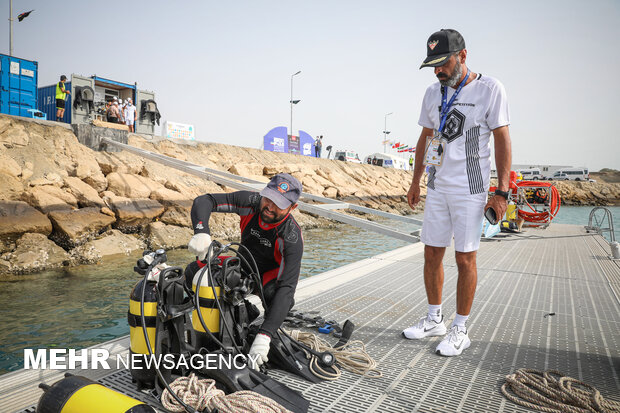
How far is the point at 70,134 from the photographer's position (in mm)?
10234

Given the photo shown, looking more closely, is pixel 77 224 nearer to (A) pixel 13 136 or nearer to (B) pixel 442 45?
(A) pixel 13 136

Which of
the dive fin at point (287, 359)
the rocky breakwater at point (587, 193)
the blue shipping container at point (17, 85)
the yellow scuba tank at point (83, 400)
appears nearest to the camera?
the yellow scuba tank at point (83, 400)

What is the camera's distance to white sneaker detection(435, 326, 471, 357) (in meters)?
2.42

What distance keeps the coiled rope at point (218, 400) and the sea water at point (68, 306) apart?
2084 mm

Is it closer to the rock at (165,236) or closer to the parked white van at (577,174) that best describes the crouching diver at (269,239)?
the rock at (165,236)

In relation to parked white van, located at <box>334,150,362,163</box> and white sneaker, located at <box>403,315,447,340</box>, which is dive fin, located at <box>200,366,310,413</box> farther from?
parked white van, located at <box>334,150,362,163</box>

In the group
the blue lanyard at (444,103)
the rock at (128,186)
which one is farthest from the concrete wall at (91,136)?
the blue lanyard at (444,103)

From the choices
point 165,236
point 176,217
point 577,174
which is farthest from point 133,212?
point 577,174

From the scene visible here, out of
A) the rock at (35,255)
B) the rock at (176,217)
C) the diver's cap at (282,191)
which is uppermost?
the diver's cap at (282,191)

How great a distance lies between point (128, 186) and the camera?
29.2ft

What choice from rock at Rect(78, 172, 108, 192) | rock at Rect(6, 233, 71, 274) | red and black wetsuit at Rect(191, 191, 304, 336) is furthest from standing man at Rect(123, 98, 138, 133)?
red and black wetsuit at Rect(191, 191, 304, 336)

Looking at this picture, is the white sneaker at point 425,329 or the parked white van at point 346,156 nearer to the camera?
the white sneaker at point 425,329

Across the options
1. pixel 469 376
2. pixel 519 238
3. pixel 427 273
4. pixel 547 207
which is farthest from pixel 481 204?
pixel 547 207

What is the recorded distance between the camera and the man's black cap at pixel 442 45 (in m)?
2.41
